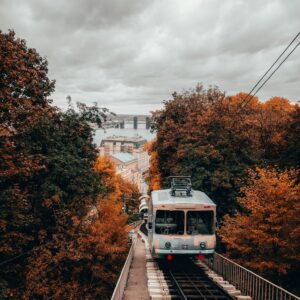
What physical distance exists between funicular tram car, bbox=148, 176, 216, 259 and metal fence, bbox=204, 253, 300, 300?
1115mm

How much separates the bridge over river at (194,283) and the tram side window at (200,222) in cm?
165

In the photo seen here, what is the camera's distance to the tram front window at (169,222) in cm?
1631

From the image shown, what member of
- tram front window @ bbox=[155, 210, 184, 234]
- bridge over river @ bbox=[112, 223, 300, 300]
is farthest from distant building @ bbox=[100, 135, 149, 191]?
tram front window @ bbox=[155, 210, 184, 234]

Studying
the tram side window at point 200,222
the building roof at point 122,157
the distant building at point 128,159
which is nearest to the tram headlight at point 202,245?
the tram side window at point 200,222

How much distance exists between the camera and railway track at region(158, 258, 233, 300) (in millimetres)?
12270

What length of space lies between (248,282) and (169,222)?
175 inches

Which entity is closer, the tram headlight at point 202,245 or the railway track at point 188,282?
the railway track at point 188,282

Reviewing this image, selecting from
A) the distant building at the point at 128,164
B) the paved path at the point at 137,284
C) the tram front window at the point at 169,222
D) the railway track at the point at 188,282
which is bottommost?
the paved path at the point at 137,284

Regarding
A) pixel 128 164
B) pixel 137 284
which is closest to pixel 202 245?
pixel 137 284

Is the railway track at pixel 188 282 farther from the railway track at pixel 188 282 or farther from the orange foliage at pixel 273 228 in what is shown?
the orange foliage at pixel 273 228

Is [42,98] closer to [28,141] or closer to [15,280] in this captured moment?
[28,141]

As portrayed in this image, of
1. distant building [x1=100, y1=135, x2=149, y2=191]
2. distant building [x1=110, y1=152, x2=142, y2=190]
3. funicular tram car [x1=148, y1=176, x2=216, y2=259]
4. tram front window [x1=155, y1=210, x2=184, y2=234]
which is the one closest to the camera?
funicular tram car [x1=148, y1=176, x2=216, y2=259]

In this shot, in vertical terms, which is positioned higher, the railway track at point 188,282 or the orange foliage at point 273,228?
the orange foliage at point 273,228

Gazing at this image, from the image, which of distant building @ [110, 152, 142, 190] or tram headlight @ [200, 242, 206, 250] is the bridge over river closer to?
tram headlight @ [200, 242, 206, 250]
